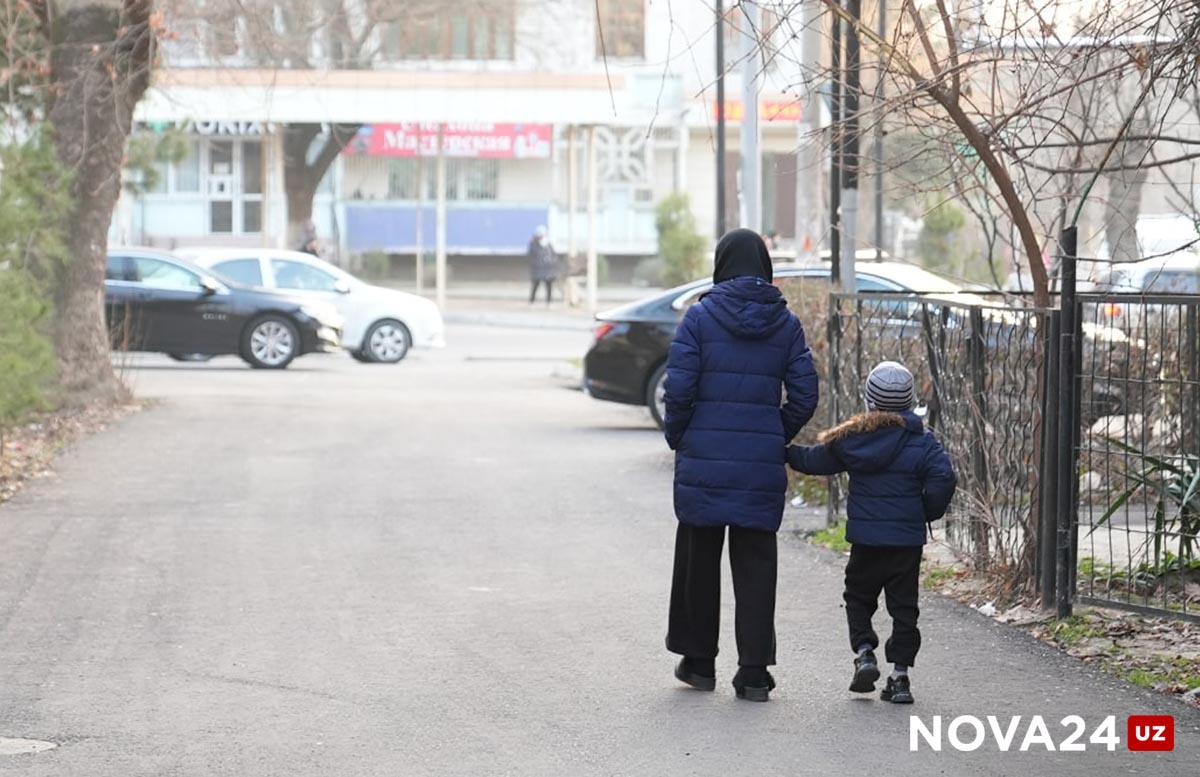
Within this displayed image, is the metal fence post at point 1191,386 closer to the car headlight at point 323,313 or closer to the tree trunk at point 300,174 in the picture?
the car headlight at point 323,313

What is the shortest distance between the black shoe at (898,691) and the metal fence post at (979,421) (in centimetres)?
249

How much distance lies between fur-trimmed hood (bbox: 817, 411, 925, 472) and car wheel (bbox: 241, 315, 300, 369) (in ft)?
61.4

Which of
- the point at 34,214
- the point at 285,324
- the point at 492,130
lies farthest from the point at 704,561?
the point at 492,130

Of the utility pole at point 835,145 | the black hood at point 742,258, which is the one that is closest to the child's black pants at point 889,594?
the black hood at point 742,258

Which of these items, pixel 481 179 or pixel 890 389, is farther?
pixel 481 179

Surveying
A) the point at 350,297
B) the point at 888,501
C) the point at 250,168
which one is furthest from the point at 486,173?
the point at 888,501

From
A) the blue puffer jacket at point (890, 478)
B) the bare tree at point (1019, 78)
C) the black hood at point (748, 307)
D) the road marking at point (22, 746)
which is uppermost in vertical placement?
the bare tree at point (1019, 78)

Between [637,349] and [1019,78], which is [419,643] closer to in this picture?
[1019,78]

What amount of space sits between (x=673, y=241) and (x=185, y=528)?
29.0 metres

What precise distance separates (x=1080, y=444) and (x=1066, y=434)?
0.16 meters

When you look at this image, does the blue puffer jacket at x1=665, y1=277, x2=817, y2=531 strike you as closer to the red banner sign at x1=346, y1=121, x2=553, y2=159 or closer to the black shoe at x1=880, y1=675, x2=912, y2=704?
the black shoe at x1=880, y1=675, x2=912, y2=704

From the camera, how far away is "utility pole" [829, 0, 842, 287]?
883 centimetres

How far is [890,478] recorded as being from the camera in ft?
22.6

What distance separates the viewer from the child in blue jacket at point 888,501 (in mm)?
6828
